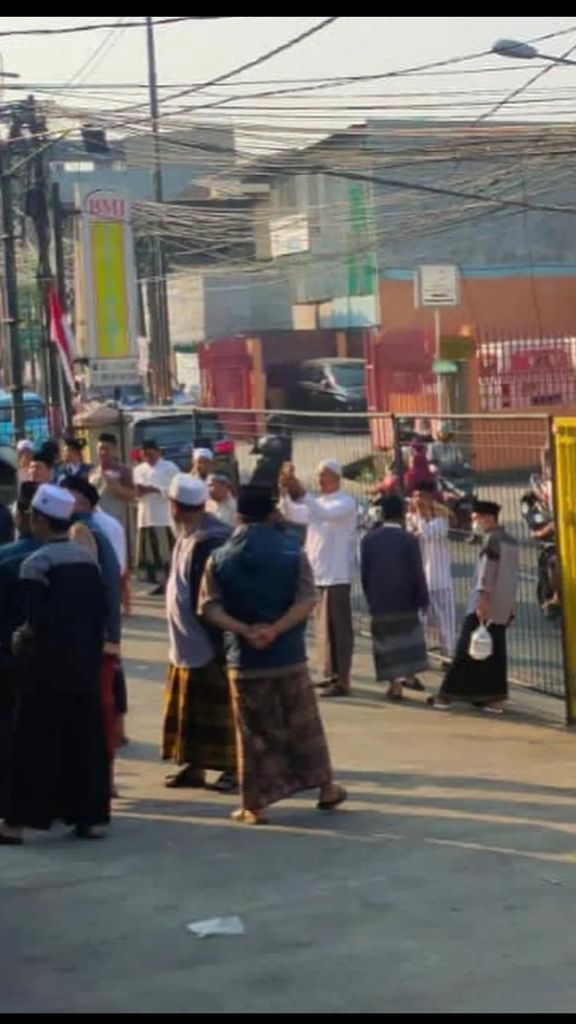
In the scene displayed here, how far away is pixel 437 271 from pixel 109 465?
50.6 feet

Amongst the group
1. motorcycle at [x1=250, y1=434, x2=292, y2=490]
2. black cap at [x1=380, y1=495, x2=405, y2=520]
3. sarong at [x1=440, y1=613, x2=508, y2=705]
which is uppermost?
motorcycle at [x1=250, y1=434, x2=292, y2=490]

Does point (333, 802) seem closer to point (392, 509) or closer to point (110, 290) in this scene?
point (392, 509)

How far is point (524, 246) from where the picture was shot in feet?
135

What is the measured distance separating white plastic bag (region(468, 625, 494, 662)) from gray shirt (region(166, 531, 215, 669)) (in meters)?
2.78

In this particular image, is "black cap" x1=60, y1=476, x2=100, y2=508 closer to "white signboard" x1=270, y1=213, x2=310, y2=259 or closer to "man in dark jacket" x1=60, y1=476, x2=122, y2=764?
"man in dark jacket" x1=60, y1=476, x2=122, y2=764

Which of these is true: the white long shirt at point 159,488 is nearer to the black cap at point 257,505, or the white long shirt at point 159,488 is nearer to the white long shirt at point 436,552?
the white long shirt at point 436,552

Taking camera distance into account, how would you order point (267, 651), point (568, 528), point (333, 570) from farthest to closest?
point (333, 570), point (568, 528), point (267, 651)

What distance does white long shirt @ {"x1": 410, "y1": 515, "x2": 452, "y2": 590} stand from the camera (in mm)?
12414

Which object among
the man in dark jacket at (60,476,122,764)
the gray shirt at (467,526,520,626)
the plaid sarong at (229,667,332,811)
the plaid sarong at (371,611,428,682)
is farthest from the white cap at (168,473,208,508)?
the plaid sarong at (371,611,428,682)

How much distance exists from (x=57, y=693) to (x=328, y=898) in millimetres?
1722

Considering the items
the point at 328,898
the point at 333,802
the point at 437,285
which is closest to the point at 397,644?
the point at 333,802

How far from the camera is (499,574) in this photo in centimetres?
1107

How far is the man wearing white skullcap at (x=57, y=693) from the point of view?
7.88 meters

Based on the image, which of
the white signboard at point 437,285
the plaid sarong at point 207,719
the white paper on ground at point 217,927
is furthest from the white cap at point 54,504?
the white signboard at point 437,285
